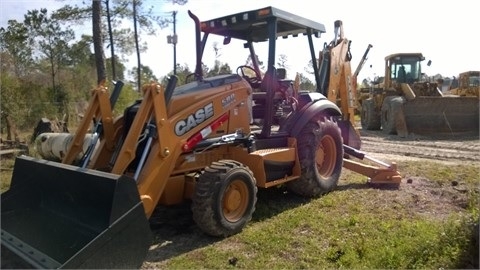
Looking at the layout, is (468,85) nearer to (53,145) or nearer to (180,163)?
(53,145)

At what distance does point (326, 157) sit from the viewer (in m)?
6.51

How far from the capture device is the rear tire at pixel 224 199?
14.3 feet

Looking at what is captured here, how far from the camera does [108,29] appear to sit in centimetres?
2220

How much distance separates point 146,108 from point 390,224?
2968 mm

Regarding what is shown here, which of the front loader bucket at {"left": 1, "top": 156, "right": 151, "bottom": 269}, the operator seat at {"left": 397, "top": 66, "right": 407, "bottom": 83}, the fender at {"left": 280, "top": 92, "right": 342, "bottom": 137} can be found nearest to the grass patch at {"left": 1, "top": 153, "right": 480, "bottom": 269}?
the front loader bucket at {"left": 1, "top": 156, "right": 151, "bottom": 269}

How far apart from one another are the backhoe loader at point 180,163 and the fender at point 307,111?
2 cm

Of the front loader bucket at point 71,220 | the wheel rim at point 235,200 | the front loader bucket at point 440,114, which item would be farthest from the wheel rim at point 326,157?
the front loader bucket at point 440,114

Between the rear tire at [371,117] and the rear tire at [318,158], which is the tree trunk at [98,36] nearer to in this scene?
the rear tire at [318,158]

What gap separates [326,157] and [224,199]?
2.48 metres

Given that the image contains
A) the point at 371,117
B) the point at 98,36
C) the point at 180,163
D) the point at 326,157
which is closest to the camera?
the point at 180,163

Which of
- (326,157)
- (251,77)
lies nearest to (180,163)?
(251,77)

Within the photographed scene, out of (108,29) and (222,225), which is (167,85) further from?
(108,29)

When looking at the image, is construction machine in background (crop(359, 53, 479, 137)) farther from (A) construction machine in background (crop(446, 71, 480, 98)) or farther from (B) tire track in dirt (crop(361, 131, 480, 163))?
(A) construction machine in background (crop(446, 71, 480, 98))

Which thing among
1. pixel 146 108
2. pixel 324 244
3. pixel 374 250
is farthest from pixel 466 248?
pixel 146 108
